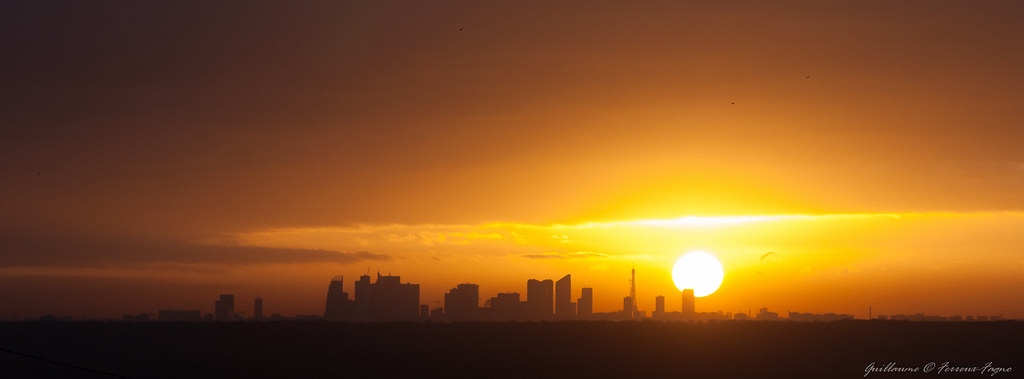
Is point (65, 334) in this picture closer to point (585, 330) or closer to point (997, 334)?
point (585, 330)

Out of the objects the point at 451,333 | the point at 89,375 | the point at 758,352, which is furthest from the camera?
the point at 451,333

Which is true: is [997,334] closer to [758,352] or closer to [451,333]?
[758,352]

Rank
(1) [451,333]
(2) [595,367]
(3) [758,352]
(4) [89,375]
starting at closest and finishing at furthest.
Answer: (4) [89,375] → (2) [595,367] → (3) [758,352] → (1) [451,333]

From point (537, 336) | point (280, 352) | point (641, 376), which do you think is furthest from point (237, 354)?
point (641, 376)

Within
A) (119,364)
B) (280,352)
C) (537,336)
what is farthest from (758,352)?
(119,364)

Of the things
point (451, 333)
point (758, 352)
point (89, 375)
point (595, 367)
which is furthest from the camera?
point (451, 333)

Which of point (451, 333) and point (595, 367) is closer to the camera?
point (595, 367)
